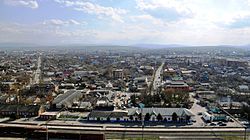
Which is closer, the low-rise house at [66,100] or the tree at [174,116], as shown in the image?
the tree at [174,116]

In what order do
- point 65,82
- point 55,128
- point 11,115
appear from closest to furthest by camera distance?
1. point 55,128
2. point 11,115
3. point 65,82

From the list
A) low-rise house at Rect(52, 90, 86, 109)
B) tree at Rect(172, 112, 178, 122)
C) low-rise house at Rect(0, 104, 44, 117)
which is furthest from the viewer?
low-rise house at Rect(52, 90, 86, 109)

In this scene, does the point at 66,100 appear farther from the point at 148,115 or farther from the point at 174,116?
the point at 174,116

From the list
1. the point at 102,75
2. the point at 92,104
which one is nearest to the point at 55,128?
the point at 92,104

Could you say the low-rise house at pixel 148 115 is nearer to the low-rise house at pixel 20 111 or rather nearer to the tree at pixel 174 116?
the tree at pixel 174 116

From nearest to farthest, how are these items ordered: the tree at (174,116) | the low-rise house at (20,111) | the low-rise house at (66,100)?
the tree at (174,116) → the low-rise house at (20,111) → the low-rise house at (66,100)

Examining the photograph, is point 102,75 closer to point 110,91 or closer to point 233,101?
point 110,91

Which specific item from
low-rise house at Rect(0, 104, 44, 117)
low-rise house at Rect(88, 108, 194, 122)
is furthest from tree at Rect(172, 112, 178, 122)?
low-rise house at Rect(0, 104, 44, 117)

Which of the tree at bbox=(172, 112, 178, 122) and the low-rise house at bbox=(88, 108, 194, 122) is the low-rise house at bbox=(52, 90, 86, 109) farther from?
the tree at bbox=(172, 112, 178, 122)

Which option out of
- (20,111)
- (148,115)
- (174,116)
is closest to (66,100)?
(20,111)

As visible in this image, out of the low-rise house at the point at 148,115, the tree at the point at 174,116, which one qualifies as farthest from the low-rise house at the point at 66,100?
the tree at the point at 174,116

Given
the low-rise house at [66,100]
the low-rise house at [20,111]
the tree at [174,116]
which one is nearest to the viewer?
the tree at [174,116]
